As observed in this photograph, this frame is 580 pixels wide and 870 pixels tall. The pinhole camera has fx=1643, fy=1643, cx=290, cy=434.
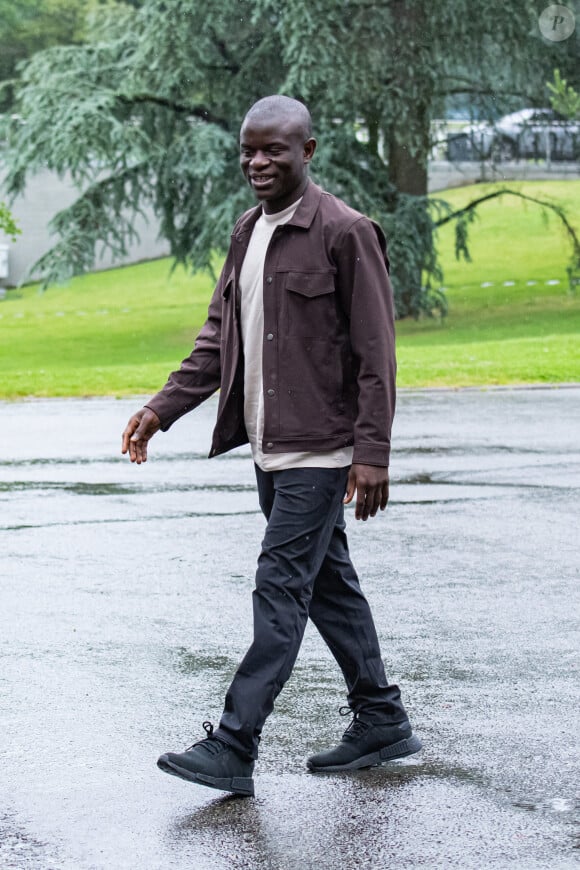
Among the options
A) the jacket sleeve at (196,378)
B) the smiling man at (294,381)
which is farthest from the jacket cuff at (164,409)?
the smiling man at (294,381)

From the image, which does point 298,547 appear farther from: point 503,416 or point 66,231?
point 66,231

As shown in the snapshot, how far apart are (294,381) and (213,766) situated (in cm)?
106

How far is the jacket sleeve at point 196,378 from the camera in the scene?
15.8 feet

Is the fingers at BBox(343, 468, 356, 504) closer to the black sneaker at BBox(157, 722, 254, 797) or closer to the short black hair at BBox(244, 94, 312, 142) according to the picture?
the black sneaker at BBox(157, 722, 254, 797)

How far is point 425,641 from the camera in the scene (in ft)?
20.9

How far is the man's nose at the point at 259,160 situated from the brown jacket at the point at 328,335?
6.3 inches

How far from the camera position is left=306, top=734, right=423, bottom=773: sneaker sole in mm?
4734

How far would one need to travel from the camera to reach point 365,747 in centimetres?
477

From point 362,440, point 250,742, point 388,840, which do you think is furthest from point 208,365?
point 388,840

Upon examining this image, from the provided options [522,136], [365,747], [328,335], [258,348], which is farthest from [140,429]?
[522,136]

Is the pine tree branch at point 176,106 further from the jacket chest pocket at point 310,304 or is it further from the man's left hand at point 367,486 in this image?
the man's left hand at point 367,486

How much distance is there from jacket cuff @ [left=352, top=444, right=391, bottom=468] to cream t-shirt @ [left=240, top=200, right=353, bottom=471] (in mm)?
132

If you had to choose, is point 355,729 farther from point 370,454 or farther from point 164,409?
point 164,409

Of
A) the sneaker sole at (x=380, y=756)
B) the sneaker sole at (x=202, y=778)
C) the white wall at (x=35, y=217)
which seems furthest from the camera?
the white wall at (x=35, y=217)
